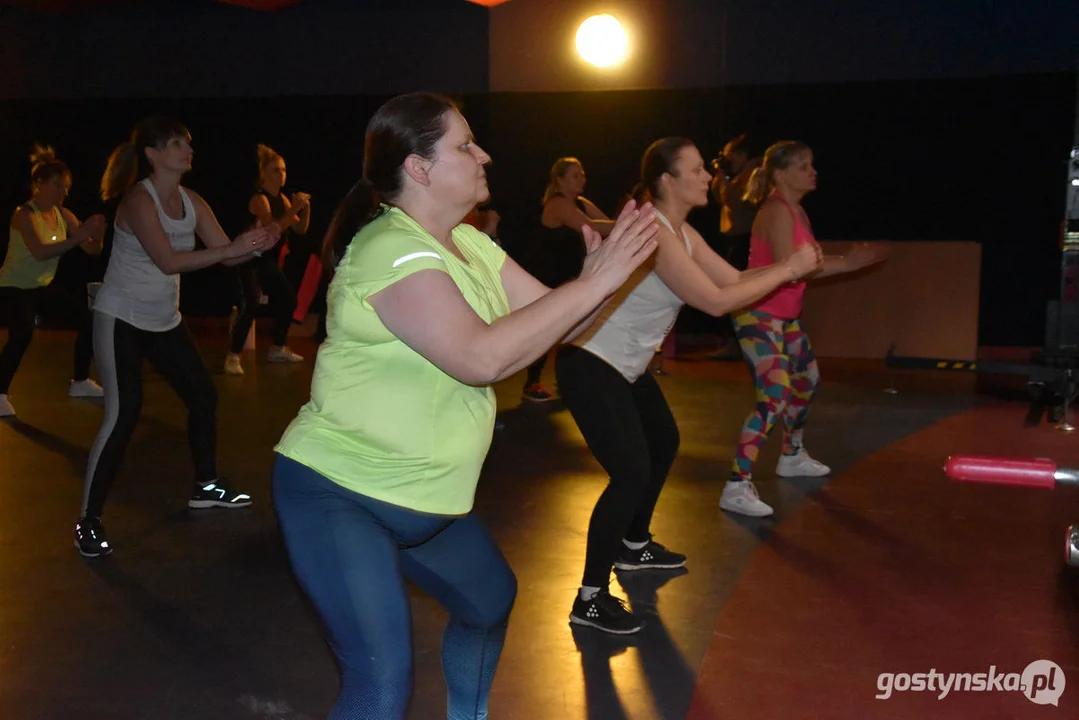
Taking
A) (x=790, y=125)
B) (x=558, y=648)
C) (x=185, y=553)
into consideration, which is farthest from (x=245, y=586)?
(x=790, y=125)

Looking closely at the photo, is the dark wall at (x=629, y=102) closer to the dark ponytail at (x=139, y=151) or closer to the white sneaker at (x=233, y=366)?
the white sneaker at (x=233, y=366)

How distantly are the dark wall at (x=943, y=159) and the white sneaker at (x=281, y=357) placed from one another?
13.4 ft

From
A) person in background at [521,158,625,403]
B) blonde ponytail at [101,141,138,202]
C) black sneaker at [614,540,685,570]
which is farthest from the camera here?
person in background at [521,158,625,403]

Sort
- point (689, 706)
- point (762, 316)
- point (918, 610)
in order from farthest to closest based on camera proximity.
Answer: point (762, 316)
point (918, 610)
point (689, 706)

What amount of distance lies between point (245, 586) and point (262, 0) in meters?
8.69

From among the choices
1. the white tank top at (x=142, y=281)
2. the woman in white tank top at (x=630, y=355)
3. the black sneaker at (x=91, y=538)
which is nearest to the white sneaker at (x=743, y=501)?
the woman in white tank top at (x=630, y=355)

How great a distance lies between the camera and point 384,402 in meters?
2.00

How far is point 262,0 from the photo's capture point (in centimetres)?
1127

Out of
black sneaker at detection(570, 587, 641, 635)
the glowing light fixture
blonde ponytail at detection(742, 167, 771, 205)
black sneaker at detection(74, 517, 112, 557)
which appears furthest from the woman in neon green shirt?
the glowing light fixture

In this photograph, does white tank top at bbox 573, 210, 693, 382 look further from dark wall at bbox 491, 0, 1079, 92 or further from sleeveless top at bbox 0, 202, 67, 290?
dark wall at bbox 491, 0, 1079, 92

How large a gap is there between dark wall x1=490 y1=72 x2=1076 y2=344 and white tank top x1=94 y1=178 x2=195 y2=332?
6.89 m

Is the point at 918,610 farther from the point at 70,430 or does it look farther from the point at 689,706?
the point at 70,430

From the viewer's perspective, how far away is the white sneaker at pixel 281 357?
9.59 metres

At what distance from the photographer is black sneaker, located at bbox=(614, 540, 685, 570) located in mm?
4203
